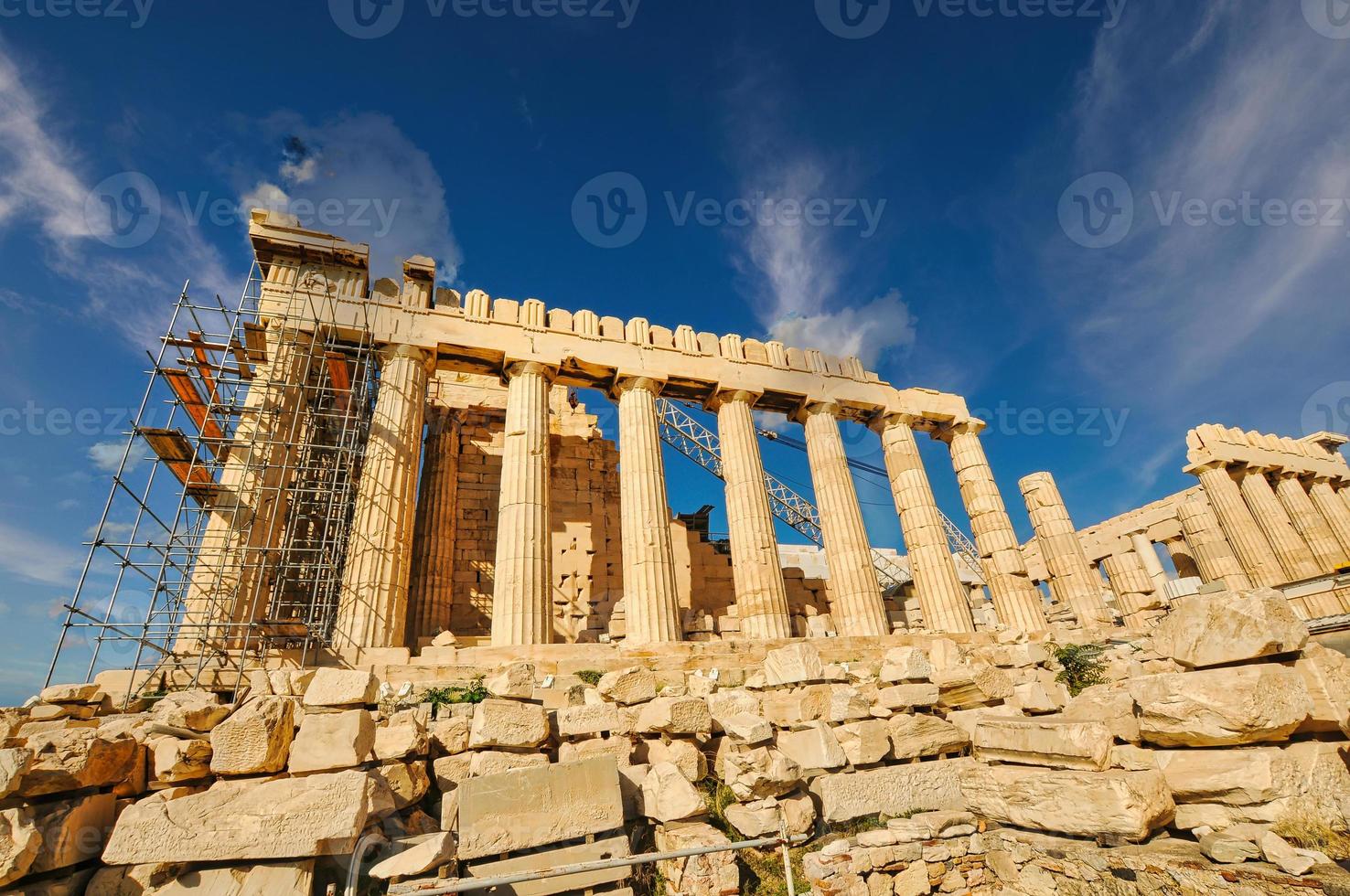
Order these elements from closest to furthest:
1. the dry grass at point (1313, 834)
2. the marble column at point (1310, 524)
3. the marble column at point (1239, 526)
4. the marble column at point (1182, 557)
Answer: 1. the dry grass at point (1313, 834)
2. the marble column at point (1239, 526)
3. the marble column at point (1310, 524)
4. the marble column at point (1182, 557)

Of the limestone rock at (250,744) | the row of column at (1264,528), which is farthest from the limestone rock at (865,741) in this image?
the row of column at (1264,528)

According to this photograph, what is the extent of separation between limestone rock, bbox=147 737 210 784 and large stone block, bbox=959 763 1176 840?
7.53 m

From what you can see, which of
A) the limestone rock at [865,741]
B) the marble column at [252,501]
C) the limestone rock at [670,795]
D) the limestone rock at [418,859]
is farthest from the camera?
the marble column at [252,501]

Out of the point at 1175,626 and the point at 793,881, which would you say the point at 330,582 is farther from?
the point at 1175,626

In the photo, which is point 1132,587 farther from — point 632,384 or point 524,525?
point 524,525

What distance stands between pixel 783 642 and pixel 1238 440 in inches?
1026

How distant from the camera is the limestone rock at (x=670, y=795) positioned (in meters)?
5.76

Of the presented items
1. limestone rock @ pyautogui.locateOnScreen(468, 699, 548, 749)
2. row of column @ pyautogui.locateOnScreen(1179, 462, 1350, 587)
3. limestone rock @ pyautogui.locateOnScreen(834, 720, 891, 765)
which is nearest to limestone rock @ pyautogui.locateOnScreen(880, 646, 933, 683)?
limestone rock @ pyautogui.locateOnScreen(834, 720, 891, 765)

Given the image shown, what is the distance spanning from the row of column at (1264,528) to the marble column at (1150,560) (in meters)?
1.55

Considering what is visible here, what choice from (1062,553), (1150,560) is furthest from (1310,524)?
(1062,553)

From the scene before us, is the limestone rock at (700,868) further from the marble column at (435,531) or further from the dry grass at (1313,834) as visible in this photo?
the marble column at (435,531)

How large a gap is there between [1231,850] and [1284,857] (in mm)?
329

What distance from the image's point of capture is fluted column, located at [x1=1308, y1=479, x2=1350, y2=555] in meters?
26.2

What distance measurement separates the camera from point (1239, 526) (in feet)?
→ 79.6
